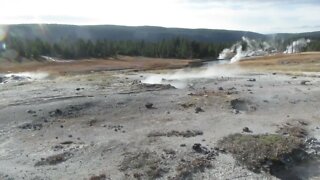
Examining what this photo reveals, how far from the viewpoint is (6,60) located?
97312 mm

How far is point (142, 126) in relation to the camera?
25.9 metres

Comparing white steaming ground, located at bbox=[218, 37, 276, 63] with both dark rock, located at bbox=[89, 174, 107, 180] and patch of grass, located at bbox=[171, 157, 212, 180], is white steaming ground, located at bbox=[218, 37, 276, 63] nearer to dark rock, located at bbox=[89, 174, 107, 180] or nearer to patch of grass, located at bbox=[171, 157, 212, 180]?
patch of grass, located at bbox=[171, 157, 212, 180]

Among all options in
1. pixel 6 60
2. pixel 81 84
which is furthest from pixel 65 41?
pixel 81 84

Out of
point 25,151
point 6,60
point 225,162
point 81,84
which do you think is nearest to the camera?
point 225,162

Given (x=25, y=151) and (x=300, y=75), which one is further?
(x=300, y=75)

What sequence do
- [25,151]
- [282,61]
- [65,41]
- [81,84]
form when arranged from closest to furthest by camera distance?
1. [25,151]
2. [81,84]
3. [282,61]
4. [65,41]

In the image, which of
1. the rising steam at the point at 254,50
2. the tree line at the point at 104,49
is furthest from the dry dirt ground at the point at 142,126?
the rising steam at the point at 254,50

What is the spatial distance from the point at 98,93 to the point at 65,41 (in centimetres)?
8948

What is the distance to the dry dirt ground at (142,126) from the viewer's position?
62.6 ft

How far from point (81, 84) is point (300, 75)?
2381 centimetres

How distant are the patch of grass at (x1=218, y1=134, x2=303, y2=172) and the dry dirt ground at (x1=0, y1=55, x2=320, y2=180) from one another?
1.55 ft

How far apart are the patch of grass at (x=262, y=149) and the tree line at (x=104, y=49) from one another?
87947mm

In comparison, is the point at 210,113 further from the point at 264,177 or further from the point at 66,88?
the point at 66,88

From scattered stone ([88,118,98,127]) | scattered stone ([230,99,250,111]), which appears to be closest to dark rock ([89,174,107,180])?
scattered stone ([88,118,98,127])
